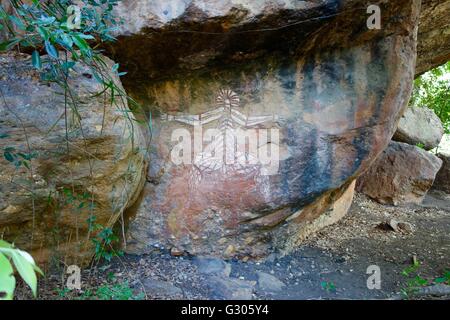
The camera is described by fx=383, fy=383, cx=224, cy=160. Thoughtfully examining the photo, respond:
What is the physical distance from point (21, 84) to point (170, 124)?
112 centimetres

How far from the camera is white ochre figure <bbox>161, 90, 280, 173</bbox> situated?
295cm

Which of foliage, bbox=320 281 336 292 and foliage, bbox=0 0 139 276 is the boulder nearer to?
foliage, bbox=320 281 336 292

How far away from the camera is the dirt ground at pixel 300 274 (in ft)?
8.00

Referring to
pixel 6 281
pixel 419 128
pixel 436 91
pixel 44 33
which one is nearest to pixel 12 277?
pixel 6 281

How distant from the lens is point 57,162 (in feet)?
7.25

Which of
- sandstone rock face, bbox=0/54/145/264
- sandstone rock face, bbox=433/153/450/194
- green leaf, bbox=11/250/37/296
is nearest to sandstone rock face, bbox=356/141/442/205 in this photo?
sandstone rock face, bbox=433/153/450/194

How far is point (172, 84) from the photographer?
2.95 m

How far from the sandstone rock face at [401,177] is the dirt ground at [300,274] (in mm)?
1315

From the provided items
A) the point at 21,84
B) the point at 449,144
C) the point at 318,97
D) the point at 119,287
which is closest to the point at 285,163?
the point at 318,97

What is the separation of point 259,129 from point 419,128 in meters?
4.45

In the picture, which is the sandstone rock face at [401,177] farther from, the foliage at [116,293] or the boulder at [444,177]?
the foliage at [116,293]

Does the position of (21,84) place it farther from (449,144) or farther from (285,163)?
(449,144)

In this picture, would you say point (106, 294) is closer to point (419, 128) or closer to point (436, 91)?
point (419, 128)

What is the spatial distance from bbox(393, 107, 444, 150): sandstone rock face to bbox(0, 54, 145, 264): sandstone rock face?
507 cm
